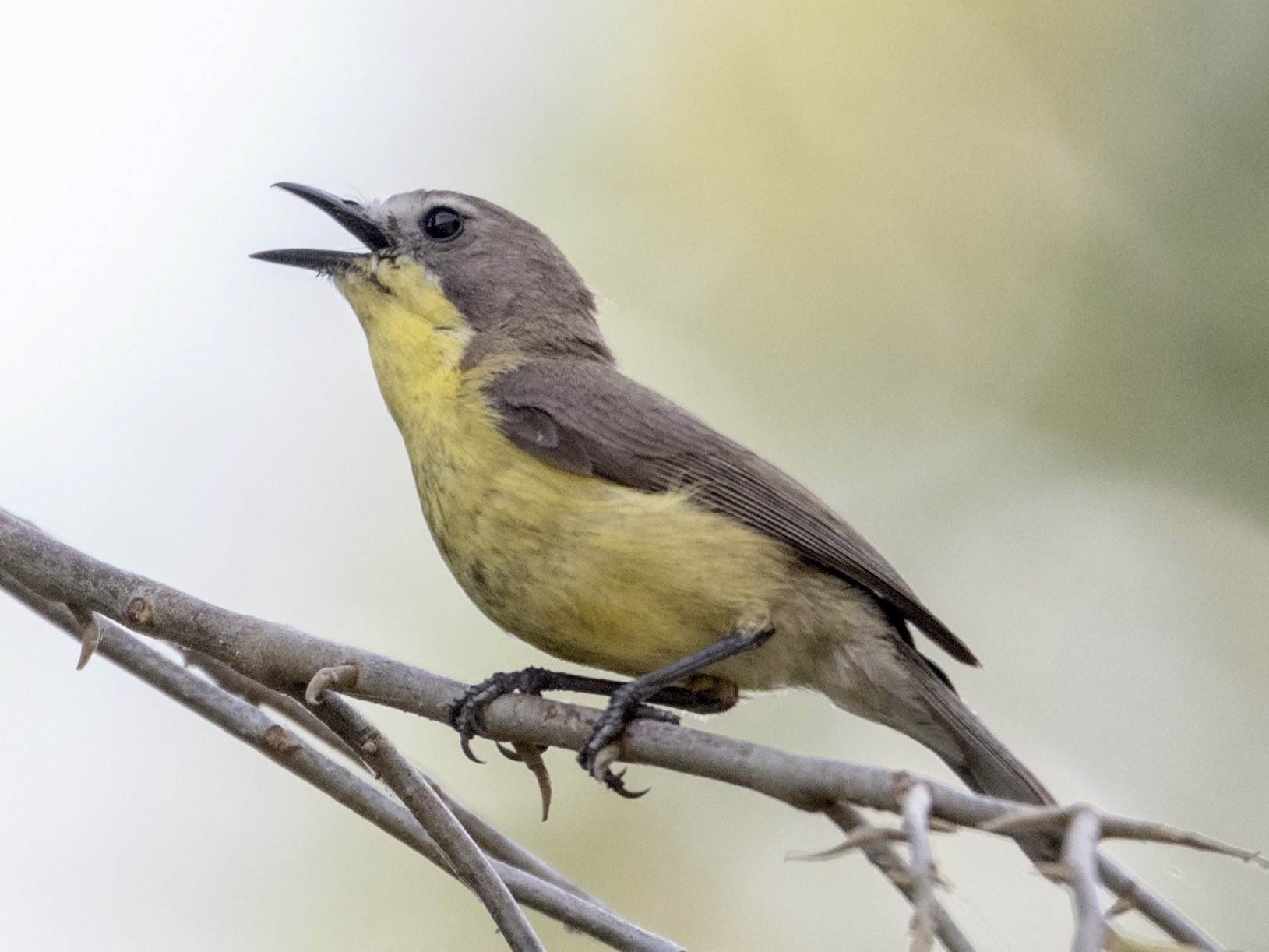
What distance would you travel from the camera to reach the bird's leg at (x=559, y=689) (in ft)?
11.0

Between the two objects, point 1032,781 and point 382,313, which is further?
point 382,313

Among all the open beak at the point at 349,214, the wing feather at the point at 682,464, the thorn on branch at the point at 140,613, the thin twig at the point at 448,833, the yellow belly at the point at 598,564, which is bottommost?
the thin twig at the point at 448,833

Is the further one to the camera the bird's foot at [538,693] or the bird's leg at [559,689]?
the bird's leg at [559,689]

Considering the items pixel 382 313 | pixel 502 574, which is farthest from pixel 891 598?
pixel 382 313

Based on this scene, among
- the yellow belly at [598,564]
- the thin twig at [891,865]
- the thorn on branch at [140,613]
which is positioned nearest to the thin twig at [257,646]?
the thorn on branch at [140,613]

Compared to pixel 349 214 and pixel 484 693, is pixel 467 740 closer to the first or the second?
pixel 484 693

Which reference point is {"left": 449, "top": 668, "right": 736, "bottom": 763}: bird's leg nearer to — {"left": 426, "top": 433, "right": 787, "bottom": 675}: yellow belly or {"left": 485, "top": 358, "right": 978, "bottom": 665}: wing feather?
{"left": 426, "top": 433, "right": 787, "bottom": 675}: yellow belly

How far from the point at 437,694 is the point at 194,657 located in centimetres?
63

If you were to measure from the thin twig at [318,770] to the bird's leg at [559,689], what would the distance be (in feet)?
0.93

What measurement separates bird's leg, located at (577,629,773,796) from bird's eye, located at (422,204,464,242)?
191cm

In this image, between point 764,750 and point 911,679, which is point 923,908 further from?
point 911,679

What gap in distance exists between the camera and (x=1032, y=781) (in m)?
3.99

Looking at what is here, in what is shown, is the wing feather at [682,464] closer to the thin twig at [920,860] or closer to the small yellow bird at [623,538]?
the small yellow bird at [623,538]

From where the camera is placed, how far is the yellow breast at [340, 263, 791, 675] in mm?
3805
